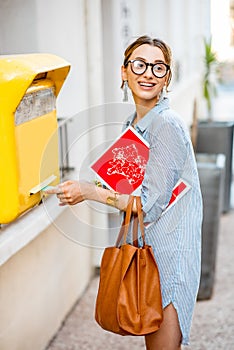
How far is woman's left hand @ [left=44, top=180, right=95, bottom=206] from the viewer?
2.12m

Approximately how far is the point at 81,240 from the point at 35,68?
67 cm

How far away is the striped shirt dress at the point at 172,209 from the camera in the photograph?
7.09ft

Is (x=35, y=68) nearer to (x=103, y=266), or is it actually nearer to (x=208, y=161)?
(x=103, y=266)

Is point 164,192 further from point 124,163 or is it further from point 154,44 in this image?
point 154,44

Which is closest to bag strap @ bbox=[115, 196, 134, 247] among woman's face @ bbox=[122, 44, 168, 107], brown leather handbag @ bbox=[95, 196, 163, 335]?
brown leather handbag @ bbox=[95, 196, 163, 335]

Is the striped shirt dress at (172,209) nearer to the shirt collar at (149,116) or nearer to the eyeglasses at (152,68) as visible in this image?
the shirt collar at (149,116)

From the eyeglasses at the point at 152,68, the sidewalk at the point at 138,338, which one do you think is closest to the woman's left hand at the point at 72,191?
the eyeglasses at the point at 152,68

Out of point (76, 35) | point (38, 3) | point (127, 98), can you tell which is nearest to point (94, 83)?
point (76, 35)

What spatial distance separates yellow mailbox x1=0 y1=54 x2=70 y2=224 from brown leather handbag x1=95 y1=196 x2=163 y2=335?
33cm

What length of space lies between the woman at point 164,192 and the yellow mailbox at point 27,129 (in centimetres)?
13

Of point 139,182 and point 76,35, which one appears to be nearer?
point 139,182

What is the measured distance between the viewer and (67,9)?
12.6 feet

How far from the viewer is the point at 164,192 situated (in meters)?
2.17

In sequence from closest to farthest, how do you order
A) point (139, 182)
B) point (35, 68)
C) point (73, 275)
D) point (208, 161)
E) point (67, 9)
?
point (35, 68) → point (139, 182) → point (67, 9) → point (73, 275) → point (208, 161)
